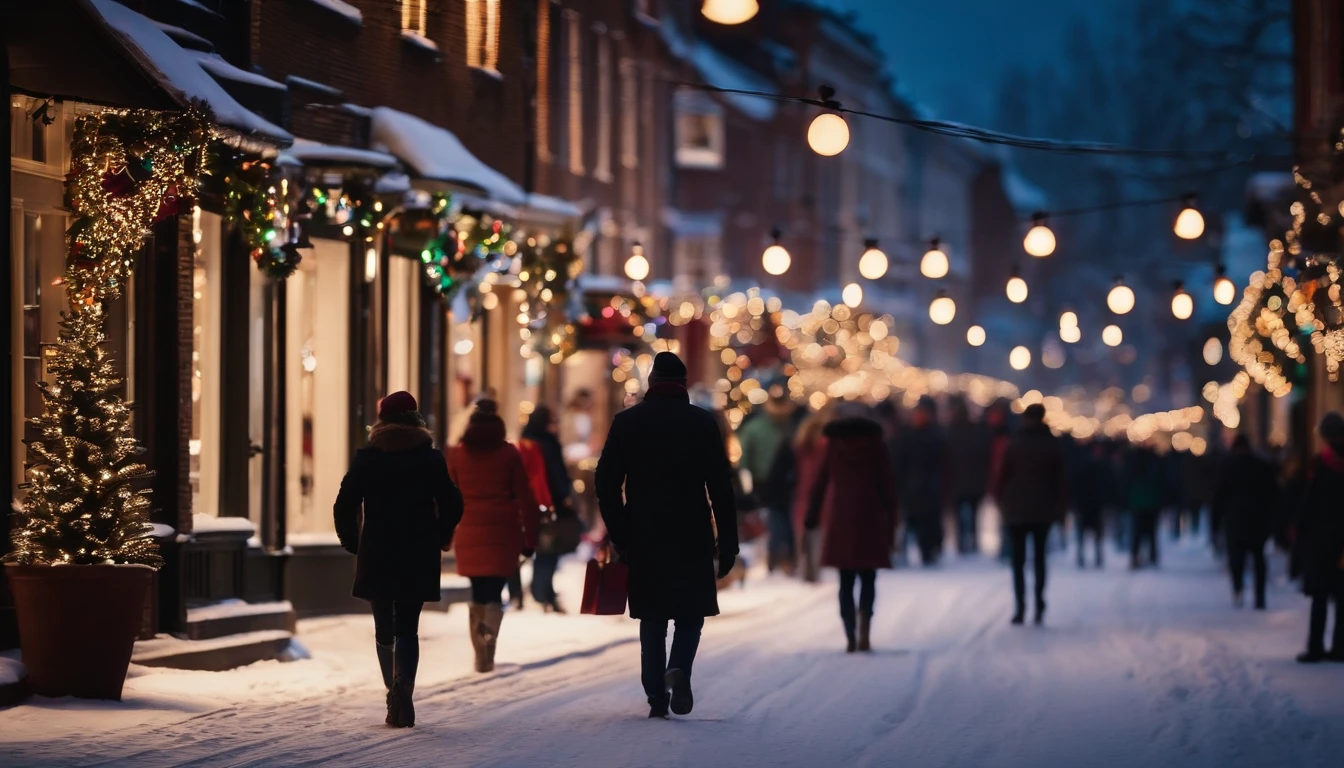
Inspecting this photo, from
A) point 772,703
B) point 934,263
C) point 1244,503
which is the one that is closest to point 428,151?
point 934,263

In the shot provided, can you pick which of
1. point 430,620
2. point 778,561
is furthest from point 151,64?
point 778,561

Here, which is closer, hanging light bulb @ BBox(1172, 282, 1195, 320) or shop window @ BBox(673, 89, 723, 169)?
hanging light bulb @ BBox(1172, 282, 1195, 320)

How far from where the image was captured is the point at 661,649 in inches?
532

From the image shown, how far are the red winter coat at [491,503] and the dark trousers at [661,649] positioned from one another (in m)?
2.95

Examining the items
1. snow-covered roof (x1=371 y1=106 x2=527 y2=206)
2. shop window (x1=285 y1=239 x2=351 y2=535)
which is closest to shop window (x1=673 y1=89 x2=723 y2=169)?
snow-covered roof (x1=371 y1=106 x2=527 y2=206)

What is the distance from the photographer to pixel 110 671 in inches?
560

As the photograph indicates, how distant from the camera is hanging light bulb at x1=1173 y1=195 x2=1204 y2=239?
86.4 feet

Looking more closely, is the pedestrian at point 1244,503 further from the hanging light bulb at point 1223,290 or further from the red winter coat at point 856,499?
the red winter coat at point 856,499

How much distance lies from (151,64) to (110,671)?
3.65 meters

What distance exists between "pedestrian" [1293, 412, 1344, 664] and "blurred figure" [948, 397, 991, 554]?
15071 mm

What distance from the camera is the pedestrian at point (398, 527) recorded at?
13.2m

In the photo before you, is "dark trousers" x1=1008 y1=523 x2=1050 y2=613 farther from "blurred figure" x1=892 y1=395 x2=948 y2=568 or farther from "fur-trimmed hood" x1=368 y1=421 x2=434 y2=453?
"blurred figure" x1=892 y1=395 x2=948 y2=568

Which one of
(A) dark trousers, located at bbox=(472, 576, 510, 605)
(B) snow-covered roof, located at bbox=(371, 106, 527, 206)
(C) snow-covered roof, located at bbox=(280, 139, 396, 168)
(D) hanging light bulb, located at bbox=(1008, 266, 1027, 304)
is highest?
(B) snow-covered roof, located at bbox=(371, 106, 527, 206)

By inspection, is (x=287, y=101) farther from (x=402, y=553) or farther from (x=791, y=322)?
(x=791, y=322)
